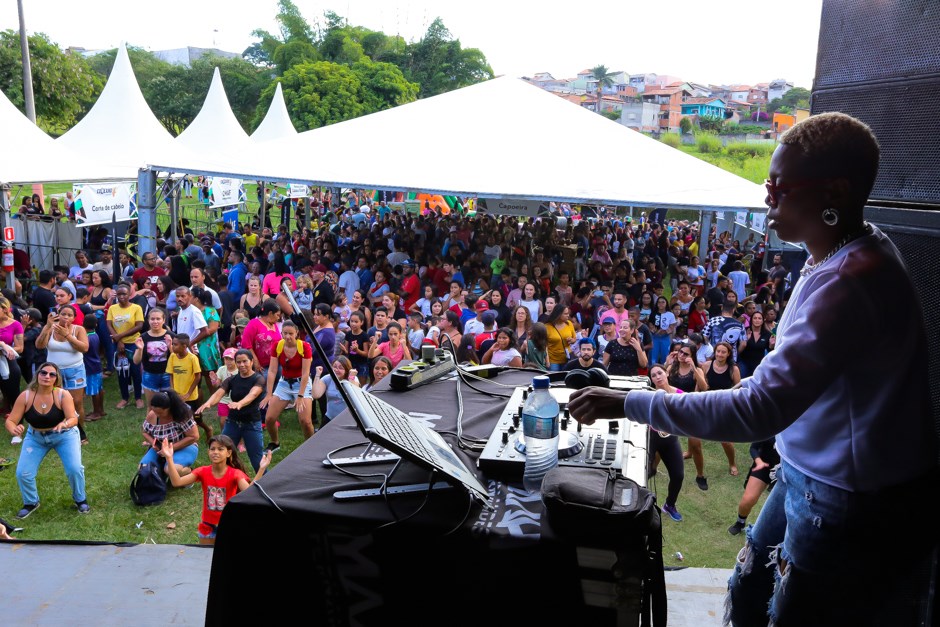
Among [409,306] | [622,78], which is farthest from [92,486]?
[622,78]

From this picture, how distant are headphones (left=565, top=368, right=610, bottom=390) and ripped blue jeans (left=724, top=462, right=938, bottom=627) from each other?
618 millimetres

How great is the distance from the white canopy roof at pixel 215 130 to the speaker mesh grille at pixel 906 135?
2130cm

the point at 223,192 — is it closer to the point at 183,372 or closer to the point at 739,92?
the point at 183,372

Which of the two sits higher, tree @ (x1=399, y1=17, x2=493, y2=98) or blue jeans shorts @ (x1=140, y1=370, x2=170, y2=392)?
tree @ (x1=399, y1=17, x2=493, y2=98)

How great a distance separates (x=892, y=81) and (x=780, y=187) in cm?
76

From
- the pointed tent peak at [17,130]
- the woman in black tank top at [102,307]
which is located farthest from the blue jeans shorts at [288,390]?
the pointed tent peak at [17,130]

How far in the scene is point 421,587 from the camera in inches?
64.1

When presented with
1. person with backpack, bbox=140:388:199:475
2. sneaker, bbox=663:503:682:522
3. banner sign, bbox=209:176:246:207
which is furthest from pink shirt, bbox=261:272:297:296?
banner sign, bbox=209:176:246:207

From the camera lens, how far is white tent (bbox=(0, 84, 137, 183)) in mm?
12547

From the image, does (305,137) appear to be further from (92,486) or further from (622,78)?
(622,78)

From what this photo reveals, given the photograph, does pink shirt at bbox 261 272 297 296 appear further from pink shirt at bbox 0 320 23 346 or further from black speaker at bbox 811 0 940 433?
black speaker at bbox 811 0 940 433

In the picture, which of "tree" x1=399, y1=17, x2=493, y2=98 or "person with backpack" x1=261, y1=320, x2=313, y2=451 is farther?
"tree" x1=399, y1=17, x2=493, y2=98

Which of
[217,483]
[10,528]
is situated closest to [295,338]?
[217,483]

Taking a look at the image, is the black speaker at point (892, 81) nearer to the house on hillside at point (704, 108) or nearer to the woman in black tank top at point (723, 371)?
the woman in black tank top at point (723, 371)
